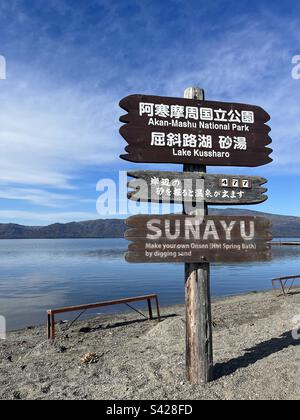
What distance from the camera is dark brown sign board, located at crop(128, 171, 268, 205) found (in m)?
6.66

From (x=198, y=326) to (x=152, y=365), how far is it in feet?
5.94

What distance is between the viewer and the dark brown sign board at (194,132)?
22.4ft

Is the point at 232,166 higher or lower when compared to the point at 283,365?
higher

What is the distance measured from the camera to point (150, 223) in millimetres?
6684

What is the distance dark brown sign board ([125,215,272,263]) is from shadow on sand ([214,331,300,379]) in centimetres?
216

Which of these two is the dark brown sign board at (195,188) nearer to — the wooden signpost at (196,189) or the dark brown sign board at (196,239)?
the wooden signpost at (196,189)

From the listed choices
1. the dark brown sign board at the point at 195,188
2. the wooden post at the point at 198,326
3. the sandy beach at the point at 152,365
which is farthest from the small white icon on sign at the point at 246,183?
the sandy beach at the point at 152,365

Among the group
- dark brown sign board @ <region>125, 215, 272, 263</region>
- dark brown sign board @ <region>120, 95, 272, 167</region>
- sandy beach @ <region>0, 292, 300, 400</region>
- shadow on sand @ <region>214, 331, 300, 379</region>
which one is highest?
dark brown sign board @ <region>120, 95, 272, 167</region>

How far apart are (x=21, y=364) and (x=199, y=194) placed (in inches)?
240

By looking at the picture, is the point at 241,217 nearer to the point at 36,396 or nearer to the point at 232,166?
the point at 232,166

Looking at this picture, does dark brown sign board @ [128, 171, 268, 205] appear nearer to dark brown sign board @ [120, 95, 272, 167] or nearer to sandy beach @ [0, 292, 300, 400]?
dark brown sign board @ [120, 95, 272, 167]

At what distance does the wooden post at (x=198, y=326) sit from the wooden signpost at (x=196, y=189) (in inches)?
0.6

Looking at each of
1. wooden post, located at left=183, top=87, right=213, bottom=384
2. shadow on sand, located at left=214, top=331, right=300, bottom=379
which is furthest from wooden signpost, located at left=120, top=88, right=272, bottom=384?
shadow on sand, located at left=214, top=331, right=300, bottom=379
